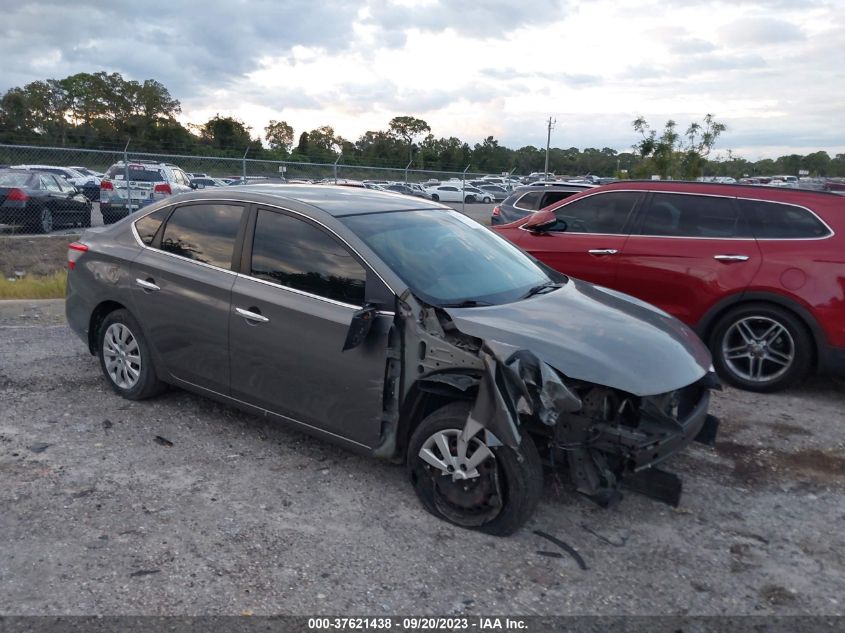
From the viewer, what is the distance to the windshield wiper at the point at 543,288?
4.64m

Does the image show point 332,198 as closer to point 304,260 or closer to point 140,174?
point 304,260

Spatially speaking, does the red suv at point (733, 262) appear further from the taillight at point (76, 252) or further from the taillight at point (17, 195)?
the taillight at point (17, 195)

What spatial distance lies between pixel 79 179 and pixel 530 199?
22.8 metres

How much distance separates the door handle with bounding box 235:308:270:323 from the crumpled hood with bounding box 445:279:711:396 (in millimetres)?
1183

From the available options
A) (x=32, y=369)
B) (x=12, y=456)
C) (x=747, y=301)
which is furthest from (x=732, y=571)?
(x=32, y=369)

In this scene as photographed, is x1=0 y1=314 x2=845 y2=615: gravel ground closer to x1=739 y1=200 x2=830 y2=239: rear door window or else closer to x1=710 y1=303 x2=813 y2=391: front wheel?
x1=710 y1=303 x2=813 y2=391: front wheel

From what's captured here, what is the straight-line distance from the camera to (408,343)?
3977mm

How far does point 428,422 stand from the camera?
386cm

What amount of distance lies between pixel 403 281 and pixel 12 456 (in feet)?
8.68

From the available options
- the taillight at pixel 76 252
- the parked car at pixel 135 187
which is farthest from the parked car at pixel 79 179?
the taillight at pixel 76 252

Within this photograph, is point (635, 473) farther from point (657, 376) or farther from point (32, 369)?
point (32, 369)

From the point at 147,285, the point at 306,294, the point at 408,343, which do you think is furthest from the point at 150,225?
the point at 408,343

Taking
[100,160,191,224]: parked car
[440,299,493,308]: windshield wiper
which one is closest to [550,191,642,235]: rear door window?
[440,299,493,308]: windshield wiper

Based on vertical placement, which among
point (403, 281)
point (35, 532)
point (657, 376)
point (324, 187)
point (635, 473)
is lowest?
point (35, 532)
